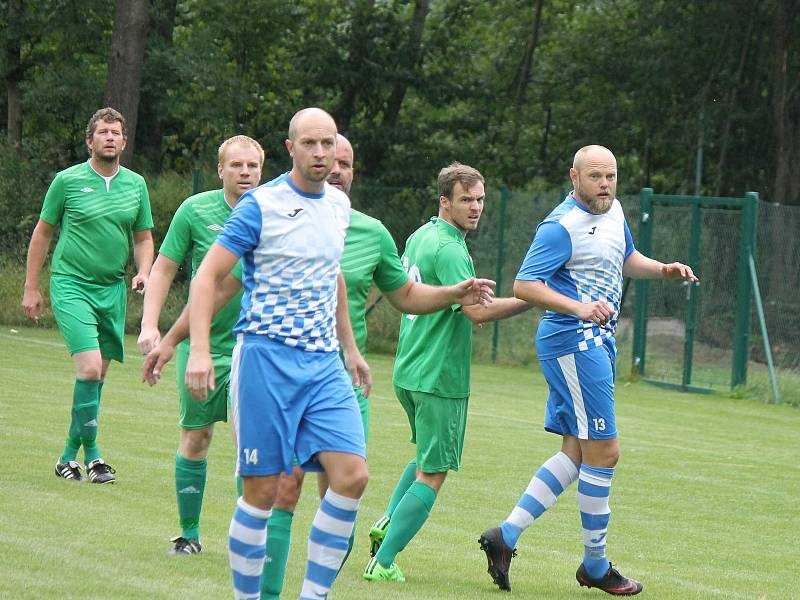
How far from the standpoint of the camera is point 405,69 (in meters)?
31.1

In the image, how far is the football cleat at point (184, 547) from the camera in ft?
22.1

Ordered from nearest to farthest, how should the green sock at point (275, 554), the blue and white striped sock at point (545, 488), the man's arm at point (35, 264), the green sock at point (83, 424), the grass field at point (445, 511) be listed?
the green sock at point (275, 554) < the grass field at point (445, 511) < the blue and white striped sock at point (545, 488) < the green sock at point (83, 424) < the man's arm at point (35, 264)

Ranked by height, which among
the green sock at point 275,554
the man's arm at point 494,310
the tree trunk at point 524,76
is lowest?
the green sock at point 275,554

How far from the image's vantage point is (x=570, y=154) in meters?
35.9

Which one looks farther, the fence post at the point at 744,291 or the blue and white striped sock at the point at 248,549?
the fence post at the point at 744,291

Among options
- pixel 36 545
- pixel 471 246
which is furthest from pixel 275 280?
pixel 471 246

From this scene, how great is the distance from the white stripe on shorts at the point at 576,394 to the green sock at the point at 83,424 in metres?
3.43

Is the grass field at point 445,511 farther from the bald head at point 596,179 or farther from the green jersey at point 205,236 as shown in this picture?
the bald head at point 596,179

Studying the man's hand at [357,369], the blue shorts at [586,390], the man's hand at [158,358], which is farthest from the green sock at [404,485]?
the man's hand at [158,358]

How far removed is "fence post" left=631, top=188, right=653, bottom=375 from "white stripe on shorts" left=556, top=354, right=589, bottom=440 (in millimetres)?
13041

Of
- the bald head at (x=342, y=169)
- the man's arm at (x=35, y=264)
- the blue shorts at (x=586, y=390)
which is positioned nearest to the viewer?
the bald head at (x=342, y=169)

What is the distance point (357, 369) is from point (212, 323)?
105 centimetres

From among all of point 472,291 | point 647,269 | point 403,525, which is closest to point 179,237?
point 472,291

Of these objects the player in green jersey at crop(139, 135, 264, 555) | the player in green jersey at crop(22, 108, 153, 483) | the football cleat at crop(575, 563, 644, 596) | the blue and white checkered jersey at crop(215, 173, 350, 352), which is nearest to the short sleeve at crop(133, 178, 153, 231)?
the player in green jersey at crop(22, 108, 153, 483)
